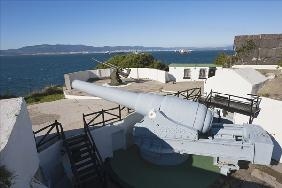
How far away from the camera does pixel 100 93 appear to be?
12.0 m

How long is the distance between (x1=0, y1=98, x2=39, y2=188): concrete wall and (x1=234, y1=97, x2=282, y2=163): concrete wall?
363 inches

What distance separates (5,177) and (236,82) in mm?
11258

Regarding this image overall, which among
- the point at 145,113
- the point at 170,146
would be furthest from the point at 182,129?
the point at 145,113

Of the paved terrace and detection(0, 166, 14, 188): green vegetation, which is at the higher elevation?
detection(0, 166, 14, 188): green vegetation

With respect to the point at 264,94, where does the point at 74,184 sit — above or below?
below

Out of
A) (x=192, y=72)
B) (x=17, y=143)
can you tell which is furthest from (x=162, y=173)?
(x=192, y=72)

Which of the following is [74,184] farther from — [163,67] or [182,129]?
[163,67]

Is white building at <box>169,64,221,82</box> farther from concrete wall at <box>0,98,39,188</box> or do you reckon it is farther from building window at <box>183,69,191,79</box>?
concrete wall at <box>0,98,39,188</box>

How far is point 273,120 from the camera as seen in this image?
11.3 meters

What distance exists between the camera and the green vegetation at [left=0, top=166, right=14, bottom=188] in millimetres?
4754

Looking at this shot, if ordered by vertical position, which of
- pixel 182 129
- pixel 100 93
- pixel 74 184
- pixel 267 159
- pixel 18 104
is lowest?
pixel 74 184

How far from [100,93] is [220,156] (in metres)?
5.65

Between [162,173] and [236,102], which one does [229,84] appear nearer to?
[236,102]

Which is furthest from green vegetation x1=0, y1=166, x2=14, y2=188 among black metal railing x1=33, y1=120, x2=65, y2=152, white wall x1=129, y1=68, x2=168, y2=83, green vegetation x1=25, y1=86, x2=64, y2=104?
white wall x1=129, y1=68, x2=168, y2=83
